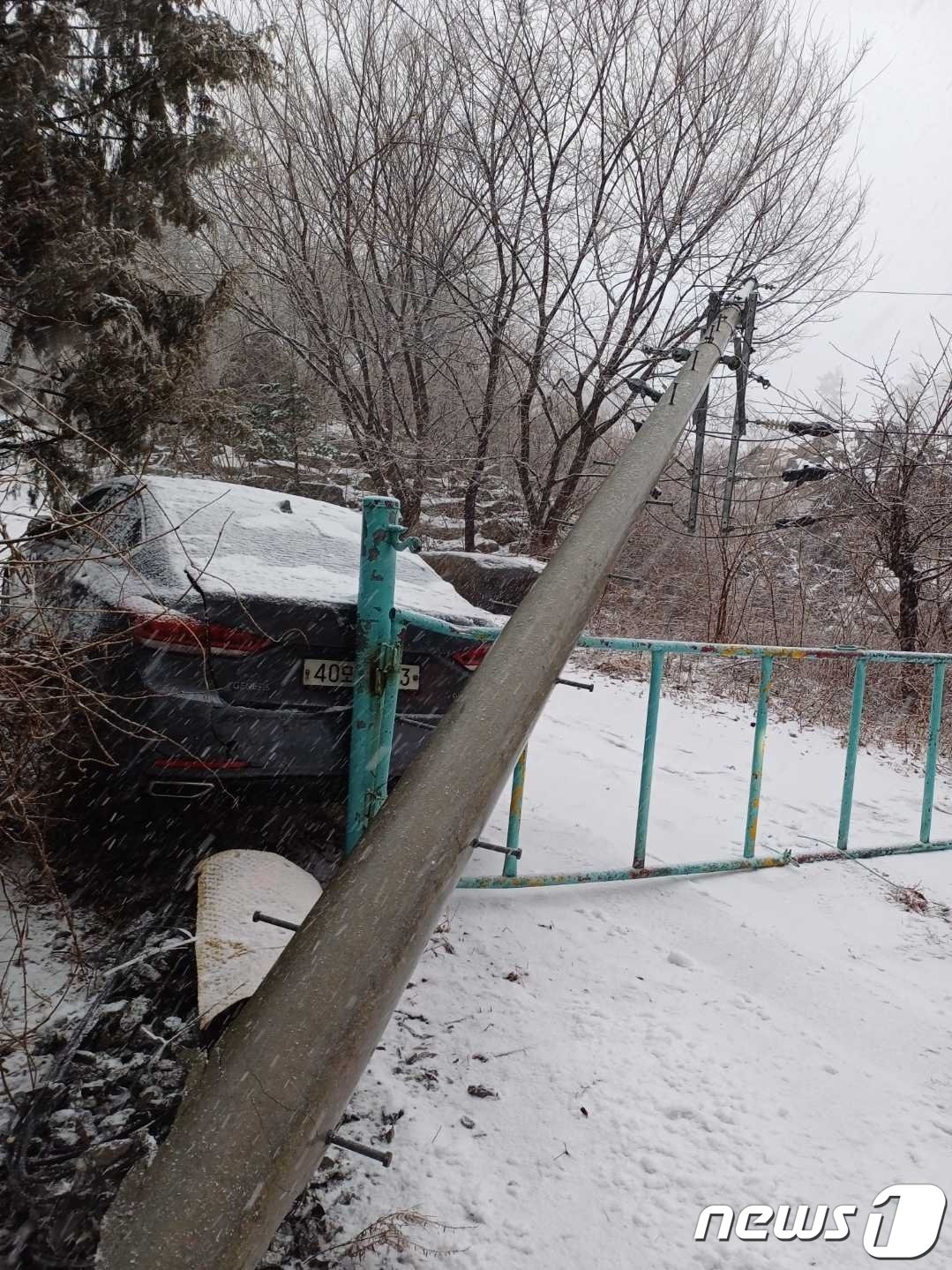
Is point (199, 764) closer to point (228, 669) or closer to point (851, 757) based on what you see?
point (228, 669)

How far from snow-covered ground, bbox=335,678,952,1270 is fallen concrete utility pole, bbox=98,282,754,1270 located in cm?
104

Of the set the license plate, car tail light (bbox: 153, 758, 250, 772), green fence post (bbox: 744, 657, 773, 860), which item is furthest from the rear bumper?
green fence post (bbox: 744, 657, 773, 860)

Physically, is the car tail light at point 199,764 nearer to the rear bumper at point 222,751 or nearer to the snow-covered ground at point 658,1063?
the rear bumper at point 222,751

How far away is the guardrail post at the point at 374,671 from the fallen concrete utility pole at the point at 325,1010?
1.53m

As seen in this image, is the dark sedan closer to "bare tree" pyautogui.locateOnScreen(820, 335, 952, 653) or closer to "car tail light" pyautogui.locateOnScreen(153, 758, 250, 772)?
"car tail light" pyautogui.locateOnScreen(153, 758, 250, 772)

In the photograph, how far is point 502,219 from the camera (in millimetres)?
12906

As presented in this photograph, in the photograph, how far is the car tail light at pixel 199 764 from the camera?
2908 mm

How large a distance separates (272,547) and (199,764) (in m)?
1.15

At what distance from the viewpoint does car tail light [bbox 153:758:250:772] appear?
2908 mm

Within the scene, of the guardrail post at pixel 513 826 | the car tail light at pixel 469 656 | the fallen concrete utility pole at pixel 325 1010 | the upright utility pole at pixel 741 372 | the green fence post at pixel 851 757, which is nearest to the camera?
the fallen concrete utility pole at pixel 325 1010

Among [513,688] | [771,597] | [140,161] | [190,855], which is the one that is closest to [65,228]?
[140,161]

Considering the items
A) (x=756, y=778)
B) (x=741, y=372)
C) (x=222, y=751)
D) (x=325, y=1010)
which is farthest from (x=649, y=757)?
(x=741, y=372)

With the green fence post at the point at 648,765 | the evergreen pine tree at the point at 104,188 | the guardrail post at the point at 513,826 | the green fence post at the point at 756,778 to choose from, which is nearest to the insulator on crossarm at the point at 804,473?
the green fence post at the point at 756,778

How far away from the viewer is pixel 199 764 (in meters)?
2.94
